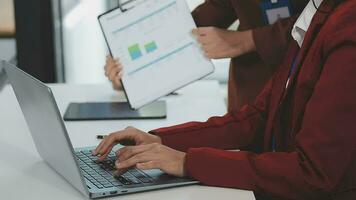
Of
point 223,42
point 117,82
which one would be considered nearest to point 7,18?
point 117,82

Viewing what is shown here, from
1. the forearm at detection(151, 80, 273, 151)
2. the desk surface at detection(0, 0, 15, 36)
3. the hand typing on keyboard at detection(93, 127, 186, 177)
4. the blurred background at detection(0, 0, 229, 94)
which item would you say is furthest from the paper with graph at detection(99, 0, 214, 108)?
the desk surface at detection(0, 0, 15, 36)

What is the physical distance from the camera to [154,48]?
199 cm

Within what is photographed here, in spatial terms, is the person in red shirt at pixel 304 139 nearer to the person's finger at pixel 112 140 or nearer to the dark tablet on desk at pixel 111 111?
the person's finger at pixel 112 140

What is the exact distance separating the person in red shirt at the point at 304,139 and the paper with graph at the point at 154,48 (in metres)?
0.45

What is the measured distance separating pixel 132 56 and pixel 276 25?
1.47 feet

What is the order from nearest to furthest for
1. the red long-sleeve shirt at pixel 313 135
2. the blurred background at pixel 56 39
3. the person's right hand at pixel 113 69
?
the red long-sleeve shirt at pixel 313 135, the person's right hand at pixel 113 69, the blurred background at pixel 56 39

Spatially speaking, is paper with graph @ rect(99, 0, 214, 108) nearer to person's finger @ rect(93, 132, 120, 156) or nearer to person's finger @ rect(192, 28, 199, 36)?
person's finger @ rect(192, 28, 199, 36)

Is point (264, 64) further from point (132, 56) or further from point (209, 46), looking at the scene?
point (132, 56)

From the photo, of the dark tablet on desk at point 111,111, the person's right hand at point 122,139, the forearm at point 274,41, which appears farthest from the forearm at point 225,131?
the dark tablet on desk at point 111,111

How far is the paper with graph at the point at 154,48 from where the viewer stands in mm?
1990

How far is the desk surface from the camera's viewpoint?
320 cm

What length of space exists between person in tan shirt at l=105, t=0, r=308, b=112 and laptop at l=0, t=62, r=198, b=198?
0.56m

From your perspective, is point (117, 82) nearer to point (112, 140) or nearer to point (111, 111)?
point (111, 111)

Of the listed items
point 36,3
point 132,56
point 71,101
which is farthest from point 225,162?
point 36,3
